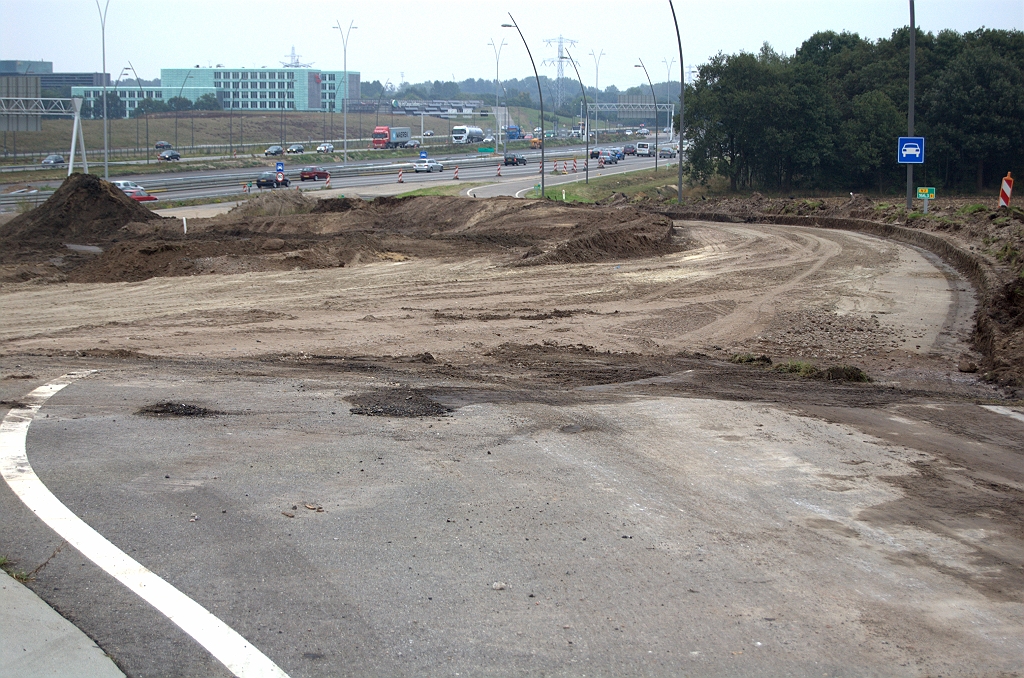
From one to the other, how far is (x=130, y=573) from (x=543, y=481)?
3047 mm

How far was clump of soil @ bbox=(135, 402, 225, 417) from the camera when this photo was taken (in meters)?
8.70

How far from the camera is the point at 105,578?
4957 millimetres

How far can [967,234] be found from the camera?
2761 centimetres

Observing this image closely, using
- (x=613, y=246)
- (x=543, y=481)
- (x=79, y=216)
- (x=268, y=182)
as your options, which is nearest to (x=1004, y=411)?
(x=543, y=481)

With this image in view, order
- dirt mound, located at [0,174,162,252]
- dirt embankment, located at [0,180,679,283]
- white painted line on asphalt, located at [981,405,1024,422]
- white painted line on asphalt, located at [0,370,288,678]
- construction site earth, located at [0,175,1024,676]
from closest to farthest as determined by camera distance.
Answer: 1. white painted line on asphalt, located at [0,370,288,678]
2. construction site earth, located at [0,175,1024,676]
3. white painted line on asphalt, located at [981,405,1024,422]
4. dirt embankment, located at [0,180,679,283]
5. dirt mound, located at [0,174,162,252]

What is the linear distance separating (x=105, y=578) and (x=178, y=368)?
698cm

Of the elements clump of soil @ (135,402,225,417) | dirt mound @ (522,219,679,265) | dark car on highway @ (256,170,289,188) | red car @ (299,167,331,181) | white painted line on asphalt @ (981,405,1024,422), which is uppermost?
red car @ (299,167,331,181)

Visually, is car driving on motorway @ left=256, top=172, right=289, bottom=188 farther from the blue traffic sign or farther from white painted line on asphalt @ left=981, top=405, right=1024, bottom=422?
white painted line on asphalt @ left=981, top=405, right=1024, bottom=422

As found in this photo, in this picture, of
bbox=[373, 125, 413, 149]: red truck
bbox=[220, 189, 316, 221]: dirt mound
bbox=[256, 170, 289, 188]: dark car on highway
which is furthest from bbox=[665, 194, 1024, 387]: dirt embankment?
bbox=[373, 125, 413, 149]: red truck

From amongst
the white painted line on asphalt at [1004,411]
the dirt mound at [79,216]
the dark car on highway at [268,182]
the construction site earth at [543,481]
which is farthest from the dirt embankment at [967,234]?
the dark car on highway at [268,182]

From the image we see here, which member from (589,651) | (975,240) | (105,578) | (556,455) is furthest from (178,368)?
(975,240)

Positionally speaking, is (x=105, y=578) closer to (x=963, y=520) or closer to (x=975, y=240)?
(x=963, y=520)

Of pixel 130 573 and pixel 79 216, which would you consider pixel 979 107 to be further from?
pixel 130 573

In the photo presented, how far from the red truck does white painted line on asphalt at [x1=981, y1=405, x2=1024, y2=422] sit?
107130 mm
